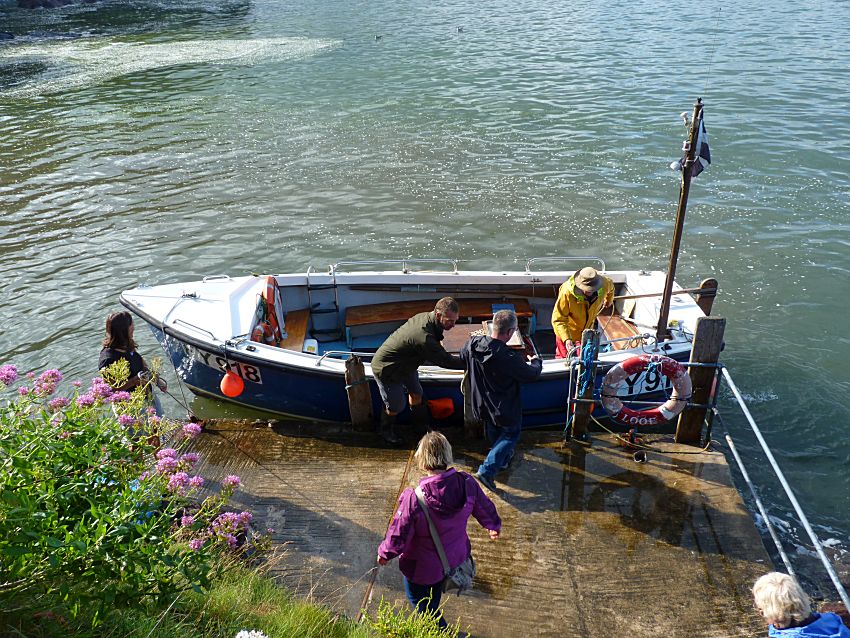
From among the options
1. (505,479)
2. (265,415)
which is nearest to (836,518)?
(505,479)

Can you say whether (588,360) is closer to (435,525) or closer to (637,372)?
(637,372)

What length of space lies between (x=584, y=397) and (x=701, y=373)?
115 cm

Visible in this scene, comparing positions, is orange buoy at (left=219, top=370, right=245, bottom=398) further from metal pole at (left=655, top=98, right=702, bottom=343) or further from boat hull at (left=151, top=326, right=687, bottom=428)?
metal pole at (left=655, top=98, right=702, bottom=343)

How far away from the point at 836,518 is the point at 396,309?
5.73 meters

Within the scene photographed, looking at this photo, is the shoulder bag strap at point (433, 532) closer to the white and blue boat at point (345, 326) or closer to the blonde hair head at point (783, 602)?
the blonde hair head at point (783, 602)

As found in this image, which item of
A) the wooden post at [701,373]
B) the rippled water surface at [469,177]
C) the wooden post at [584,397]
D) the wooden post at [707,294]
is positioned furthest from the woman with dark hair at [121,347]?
the wooden post at [707,294]

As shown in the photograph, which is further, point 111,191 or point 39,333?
point 111,191

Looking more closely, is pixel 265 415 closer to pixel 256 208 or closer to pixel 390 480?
pixel 390 480

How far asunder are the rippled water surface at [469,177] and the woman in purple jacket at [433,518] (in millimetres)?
4633

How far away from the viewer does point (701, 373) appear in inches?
270

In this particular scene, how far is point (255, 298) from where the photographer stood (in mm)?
8953

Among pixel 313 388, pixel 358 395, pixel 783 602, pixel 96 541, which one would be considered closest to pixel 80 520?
pixel 96 541

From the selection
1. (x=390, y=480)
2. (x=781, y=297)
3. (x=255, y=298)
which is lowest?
(x=781, y=297)

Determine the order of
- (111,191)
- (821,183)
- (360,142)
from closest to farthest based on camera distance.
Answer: (821,183)
(111,191)
(360,142)
